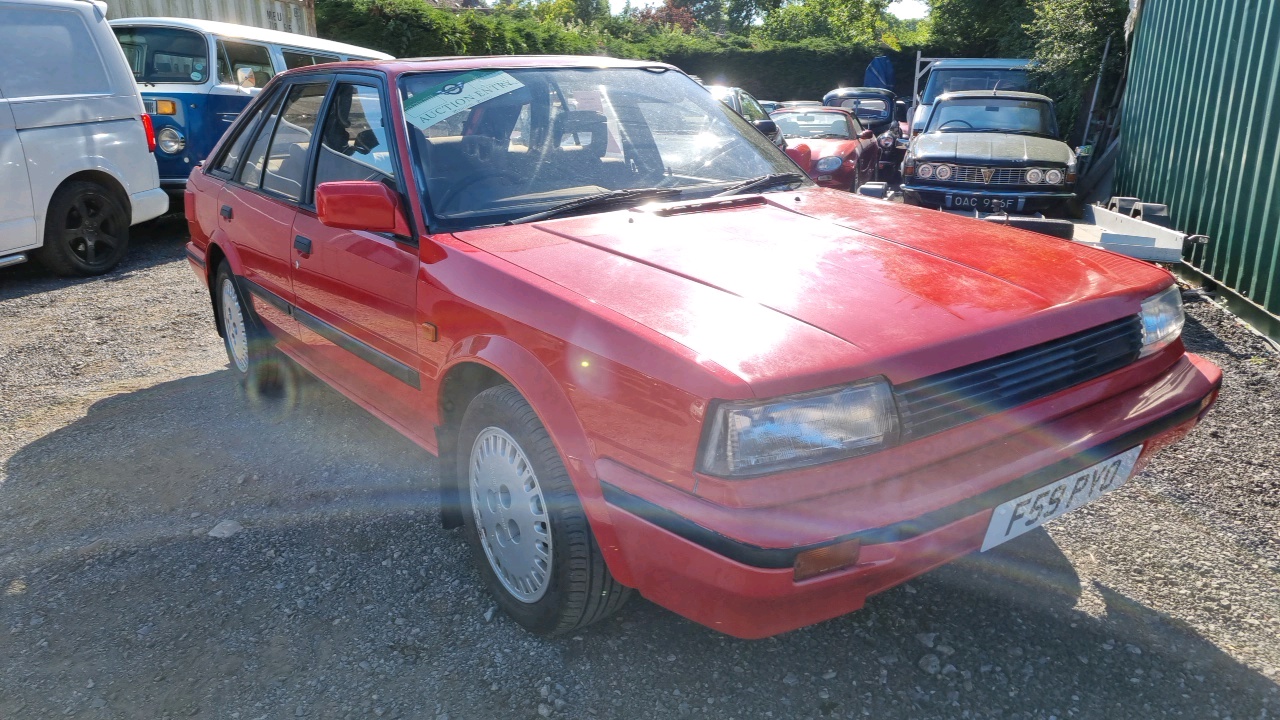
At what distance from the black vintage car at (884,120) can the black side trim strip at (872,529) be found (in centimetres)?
1120

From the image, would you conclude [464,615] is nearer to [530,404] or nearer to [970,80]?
[530,404]

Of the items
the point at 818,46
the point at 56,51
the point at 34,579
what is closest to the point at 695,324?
the point at 34,579

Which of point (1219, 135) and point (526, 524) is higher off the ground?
point (1219, 135)

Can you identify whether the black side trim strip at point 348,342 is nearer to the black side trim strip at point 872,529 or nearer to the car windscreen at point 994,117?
the black side trim strip at point 872,529

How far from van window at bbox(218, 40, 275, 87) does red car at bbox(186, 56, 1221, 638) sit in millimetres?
5715

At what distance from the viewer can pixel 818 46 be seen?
32312 mm

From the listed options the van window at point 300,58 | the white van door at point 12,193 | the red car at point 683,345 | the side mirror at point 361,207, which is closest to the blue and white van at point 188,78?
the van window at point 300,58

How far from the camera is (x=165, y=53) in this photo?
847cm

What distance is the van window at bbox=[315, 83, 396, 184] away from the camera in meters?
3.04

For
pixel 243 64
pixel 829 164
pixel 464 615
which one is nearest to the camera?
pixel 464 615

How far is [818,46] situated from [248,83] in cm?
2718

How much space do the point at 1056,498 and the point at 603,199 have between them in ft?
5.23

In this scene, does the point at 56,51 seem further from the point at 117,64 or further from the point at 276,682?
the point at 276,682

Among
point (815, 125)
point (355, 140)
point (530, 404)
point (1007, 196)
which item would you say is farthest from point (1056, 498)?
point (815, 125)
